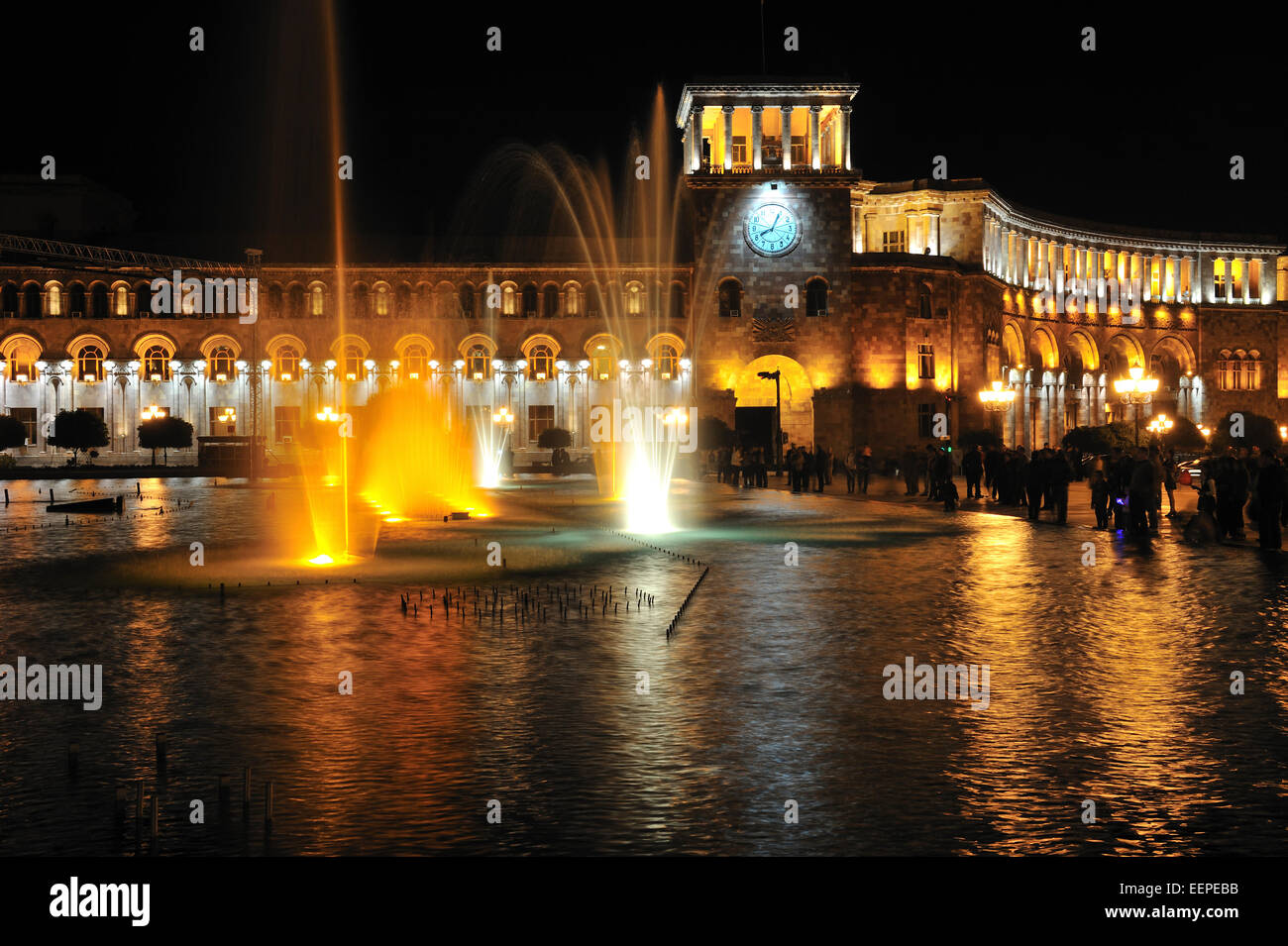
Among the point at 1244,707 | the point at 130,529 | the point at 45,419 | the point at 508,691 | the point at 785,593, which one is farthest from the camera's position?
the point at 45,419

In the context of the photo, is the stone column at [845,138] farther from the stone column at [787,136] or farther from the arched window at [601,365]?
the arched window at [601,365]

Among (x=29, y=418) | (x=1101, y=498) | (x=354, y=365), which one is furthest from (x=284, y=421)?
(x=1101, y=498)

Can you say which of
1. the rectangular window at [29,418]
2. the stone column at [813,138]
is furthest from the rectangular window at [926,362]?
the rectangular window at [29,418]

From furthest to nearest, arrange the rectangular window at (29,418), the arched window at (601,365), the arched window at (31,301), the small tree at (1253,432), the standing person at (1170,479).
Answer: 1. the arched window at (601,365)
2. the arched window at (31,301)
3. the rectangular window at (29,418)
4. the small tree at (1253,432)
5. the standing person at (1170,479)

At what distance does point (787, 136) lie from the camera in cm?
5997

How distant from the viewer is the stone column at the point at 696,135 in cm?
6028

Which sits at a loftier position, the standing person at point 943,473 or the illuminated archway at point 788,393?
the illuminated archway at point 788,393

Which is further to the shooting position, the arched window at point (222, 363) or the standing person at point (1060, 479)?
the arched window at point (222, 363)

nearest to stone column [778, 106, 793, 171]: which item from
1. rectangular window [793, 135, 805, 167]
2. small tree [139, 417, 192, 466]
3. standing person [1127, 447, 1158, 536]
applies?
rectangular window [793, 135, 805, 167]

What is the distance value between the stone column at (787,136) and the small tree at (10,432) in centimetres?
3567
